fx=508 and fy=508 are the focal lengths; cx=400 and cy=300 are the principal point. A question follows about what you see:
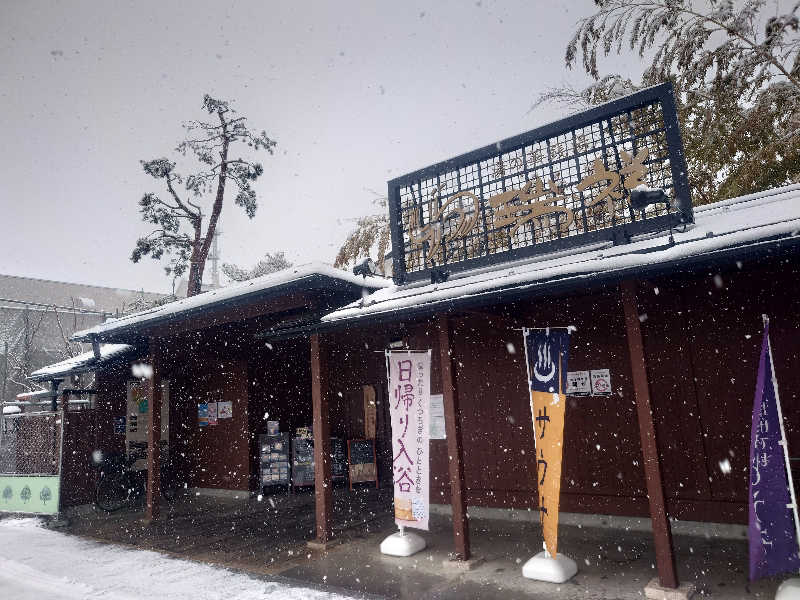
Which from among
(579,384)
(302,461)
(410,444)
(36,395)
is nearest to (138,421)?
(302,461)

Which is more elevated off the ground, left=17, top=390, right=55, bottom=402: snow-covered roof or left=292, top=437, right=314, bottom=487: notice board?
left=17, top=390, right=55, bottom=402: snow-covered roof

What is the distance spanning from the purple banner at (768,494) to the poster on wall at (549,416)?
5.66 ft

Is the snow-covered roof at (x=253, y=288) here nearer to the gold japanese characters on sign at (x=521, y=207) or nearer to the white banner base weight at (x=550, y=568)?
the gold japanese characters on sign at (x=521, y=207)

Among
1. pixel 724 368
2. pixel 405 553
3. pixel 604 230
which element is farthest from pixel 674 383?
pixel 405 553

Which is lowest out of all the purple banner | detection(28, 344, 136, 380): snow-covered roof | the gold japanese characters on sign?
the purple banner

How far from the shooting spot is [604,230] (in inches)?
265

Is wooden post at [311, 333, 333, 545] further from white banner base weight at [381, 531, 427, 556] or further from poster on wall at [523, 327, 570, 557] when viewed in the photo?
poster on wall at [523, 327, 570, 557]

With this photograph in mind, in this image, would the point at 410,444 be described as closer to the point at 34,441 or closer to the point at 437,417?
the point at 437,417

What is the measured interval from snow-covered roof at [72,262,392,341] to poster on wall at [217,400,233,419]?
3371 mm

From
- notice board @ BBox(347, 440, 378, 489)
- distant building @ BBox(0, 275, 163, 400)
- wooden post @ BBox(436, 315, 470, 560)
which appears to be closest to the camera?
wooden post @ BBox(436, 315, 470, 560)

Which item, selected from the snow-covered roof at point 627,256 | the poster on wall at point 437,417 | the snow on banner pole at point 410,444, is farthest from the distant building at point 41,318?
the snow-covered roof at point 627,256

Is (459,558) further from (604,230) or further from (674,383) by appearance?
(604,230)

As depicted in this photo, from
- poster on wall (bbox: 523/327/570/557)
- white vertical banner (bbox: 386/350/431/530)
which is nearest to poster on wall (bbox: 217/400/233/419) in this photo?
white vertical banner (bbox: 386/350/431/530)

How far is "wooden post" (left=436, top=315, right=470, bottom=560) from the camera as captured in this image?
6.27 meters
